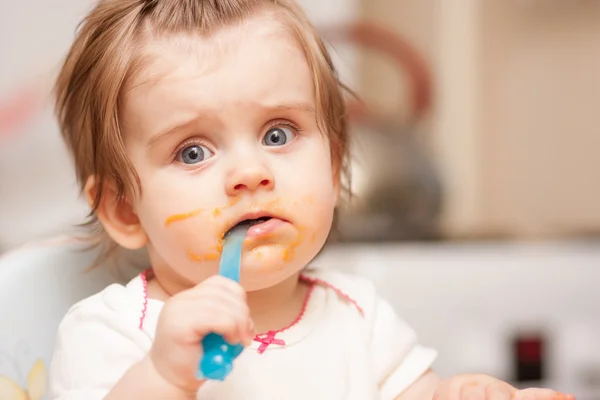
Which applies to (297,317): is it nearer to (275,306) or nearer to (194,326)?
(275,306)

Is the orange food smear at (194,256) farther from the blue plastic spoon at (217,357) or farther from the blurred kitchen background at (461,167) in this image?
the blurred kitchen background at (461,167)

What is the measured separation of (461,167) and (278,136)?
1.22 meters

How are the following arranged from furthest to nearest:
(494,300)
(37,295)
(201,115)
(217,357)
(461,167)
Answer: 1. (461,167)
2. (494,300)
3. (37,295)
4. (201,115)
5. (217,357)

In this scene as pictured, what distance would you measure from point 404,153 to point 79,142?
0.79 metres

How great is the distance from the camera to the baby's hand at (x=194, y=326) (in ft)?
1.34

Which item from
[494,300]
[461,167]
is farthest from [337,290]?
[461,167]

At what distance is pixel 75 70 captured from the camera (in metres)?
0.56

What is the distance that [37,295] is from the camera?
2.07 feet

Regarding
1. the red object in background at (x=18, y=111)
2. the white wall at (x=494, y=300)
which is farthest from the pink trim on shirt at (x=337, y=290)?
the red object in background at (x=18, y=111)

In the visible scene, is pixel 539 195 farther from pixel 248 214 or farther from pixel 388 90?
pixel 248 214

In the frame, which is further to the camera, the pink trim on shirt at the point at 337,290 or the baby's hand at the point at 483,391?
the pink trim on shirt at the point at 337,290

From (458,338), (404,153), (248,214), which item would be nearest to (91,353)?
(248,214)

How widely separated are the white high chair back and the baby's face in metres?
0.15

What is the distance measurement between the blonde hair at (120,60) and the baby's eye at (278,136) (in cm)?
3
